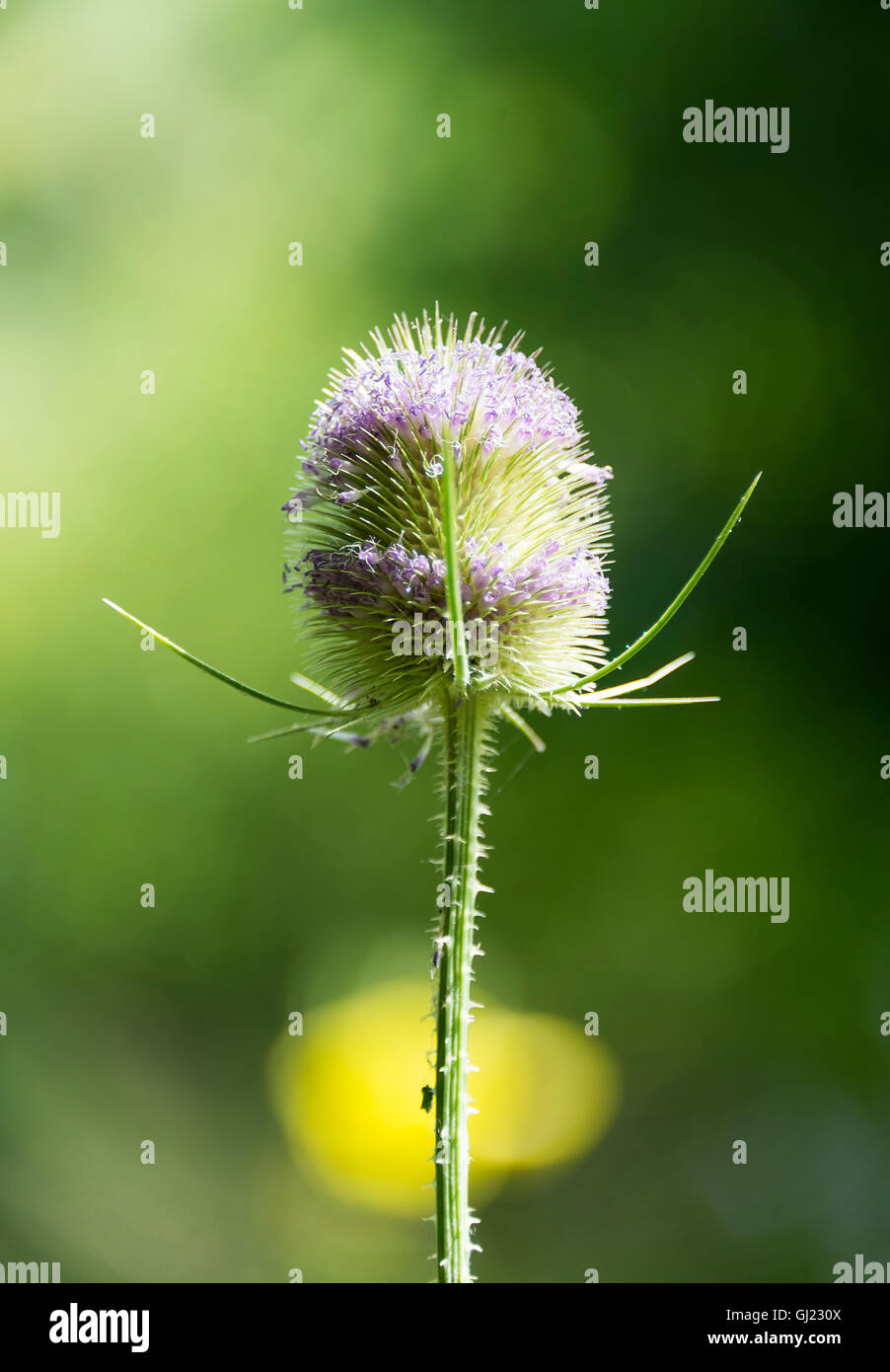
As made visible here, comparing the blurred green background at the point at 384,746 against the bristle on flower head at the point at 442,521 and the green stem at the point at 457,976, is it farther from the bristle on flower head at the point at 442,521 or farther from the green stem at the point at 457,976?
the green stem at the point at 457,976

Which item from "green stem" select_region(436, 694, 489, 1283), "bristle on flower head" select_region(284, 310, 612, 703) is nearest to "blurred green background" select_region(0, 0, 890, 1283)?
"bristle on flower head" select_region(284, 310, 612, 703)

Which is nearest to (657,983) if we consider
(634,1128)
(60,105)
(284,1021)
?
(634,1128)

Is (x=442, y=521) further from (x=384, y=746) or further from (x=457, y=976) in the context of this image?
(x=384, y=746)

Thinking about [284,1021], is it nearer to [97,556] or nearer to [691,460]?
[97,556]

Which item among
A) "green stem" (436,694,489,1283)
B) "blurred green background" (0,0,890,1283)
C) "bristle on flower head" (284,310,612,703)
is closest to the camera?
"green stem" (436,694,489,1283)

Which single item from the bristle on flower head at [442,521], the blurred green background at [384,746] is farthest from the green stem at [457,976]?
the blurred green background at [384,746]

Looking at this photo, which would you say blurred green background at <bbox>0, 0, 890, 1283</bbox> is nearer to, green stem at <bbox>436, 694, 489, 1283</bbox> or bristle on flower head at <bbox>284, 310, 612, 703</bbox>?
bristle on flower head at <bbox>284, 310, 612, 703</bbox>

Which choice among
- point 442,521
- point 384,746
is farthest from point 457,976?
point 384,746
